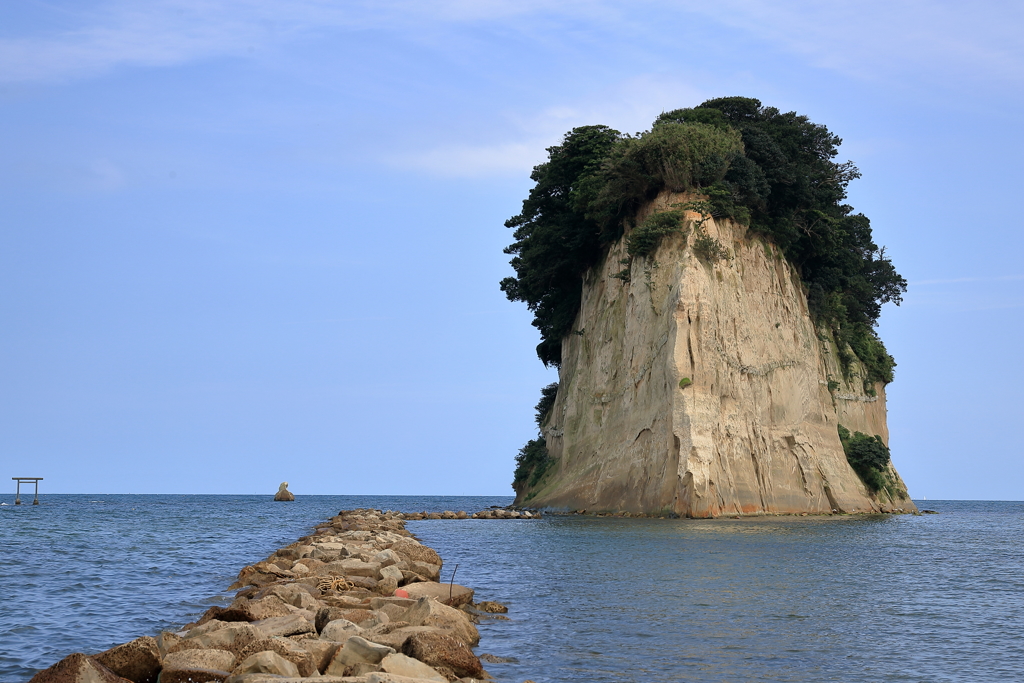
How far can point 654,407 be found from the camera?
46875 millimetres

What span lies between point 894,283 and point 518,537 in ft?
151

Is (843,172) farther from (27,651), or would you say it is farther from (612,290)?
(27,651)

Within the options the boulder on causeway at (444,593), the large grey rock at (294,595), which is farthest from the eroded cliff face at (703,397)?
the large grey rock at (294,595)

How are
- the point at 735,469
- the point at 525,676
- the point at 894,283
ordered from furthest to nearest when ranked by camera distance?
1. the point at 894,283
2. the point at 735,469
3. the point at 525,676

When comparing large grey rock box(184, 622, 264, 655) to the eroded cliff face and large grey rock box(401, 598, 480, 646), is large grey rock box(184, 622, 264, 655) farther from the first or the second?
the eroded cliff face

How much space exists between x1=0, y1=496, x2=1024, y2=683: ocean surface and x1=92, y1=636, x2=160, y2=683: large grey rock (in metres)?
2.36

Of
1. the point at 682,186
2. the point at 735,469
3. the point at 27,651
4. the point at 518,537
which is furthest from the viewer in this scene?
the point at 682,186

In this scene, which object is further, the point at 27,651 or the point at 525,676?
the point at 27,651

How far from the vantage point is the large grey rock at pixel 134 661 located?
9766 mm

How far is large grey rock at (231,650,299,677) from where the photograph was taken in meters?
9.65

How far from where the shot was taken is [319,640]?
37.1 ft

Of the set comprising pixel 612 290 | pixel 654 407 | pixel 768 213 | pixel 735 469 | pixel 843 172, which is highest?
pixel 843 172

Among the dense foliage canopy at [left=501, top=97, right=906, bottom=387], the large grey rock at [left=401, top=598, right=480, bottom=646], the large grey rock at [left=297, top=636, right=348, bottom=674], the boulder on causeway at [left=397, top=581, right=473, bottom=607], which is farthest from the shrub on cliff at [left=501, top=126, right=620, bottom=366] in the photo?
the large grey rock at [left=297, top=636, right=348, bottom=674]

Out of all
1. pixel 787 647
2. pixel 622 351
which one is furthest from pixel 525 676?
pixel 622 351
